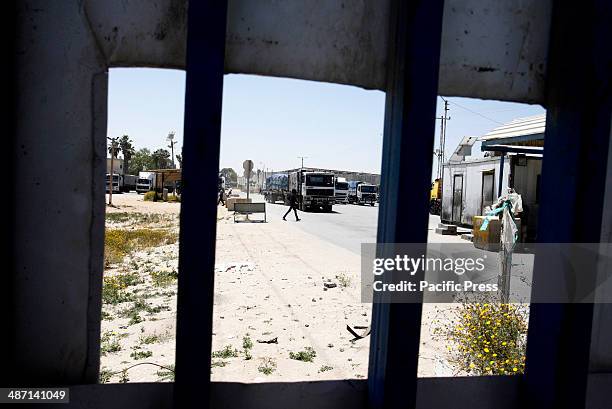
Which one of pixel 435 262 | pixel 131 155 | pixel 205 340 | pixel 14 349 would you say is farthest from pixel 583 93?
pixel 131 155

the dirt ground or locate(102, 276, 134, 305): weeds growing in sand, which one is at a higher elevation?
the dirt ground

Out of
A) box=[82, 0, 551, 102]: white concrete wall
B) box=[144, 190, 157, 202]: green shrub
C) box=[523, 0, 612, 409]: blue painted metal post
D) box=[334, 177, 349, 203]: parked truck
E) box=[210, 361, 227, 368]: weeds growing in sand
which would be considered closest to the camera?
box=[82, 0, 551, 102]: white concrete wall

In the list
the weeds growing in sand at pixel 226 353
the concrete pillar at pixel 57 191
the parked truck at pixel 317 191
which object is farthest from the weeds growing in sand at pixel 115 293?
the parked truck at pixel 317 191

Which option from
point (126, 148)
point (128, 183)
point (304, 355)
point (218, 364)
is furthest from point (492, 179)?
point (126, 148)

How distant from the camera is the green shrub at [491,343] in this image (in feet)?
12.3

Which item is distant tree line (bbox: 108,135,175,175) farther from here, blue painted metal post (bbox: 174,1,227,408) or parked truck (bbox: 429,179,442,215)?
blue painted metal post (bbox: 174,1,227,408)

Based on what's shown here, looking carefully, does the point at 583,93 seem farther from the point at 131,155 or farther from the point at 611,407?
the point at 131,155

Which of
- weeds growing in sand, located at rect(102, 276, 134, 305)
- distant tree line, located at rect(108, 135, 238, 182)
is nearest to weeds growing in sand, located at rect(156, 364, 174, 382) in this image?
weeds growing in sand, located at rect(102, 276, 134, 305)

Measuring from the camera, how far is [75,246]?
5.91 feet

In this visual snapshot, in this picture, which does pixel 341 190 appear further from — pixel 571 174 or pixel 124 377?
pixel 571 174

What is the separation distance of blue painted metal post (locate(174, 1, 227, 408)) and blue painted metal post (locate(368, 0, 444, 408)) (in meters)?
0.85

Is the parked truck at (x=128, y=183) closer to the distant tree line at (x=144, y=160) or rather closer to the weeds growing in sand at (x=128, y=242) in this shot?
the distant tree line at (x=144, y=160)

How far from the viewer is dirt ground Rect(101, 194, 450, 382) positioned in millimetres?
3975

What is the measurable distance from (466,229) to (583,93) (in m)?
17.7
